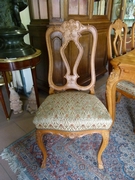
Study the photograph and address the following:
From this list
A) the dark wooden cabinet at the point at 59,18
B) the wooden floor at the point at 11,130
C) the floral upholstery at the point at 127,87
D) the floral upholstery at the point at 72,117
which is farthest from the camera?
the dark wooden cabinet at the point at 59,18

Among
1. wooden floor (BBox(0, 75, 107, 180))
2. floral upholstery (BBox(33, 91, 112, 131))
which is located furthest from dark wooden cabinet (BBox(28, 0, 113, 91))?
floral upholstery (BBox(33, 91, 112, 131))

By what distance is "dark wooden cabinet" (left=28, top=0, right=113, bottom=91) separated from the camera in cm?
150

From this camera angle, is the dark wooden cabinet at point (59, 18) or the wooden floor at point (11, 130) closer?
the wooden floor at point (11, 130)

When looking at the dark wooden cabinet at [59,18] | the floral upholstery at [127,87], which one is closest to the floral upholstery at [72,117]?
the floral upholstery at [127,87]

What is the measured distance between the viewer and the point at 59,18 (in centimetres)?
150

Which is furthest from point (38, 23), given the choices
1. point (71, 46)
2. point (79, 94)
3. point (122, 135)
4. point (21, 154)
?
point (122, 135)

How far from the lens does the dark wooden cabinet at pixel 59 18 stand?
1.50 metres

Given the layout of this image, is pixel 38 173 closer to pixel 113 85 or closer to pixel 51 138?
pixel 51 138

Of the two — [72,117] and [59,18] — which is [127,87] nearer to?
[72,117]

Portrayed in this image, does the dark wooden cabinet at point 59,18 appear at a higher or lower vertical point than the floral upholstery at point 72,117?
higher

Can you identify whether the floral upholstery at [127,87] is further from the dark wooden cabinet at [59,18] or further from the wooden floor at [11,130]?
the wooden floor at [11,130]

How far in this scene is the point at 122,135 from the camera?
4.42ft

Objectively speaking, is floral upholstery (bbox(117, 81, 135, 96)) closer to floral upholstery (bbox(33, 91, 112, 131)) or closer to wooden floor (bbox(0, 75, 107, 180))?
floral upholstery (bbox(33, 91, 112, 131))

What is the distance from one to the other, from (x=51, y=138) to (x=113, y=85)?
2.55 ft
